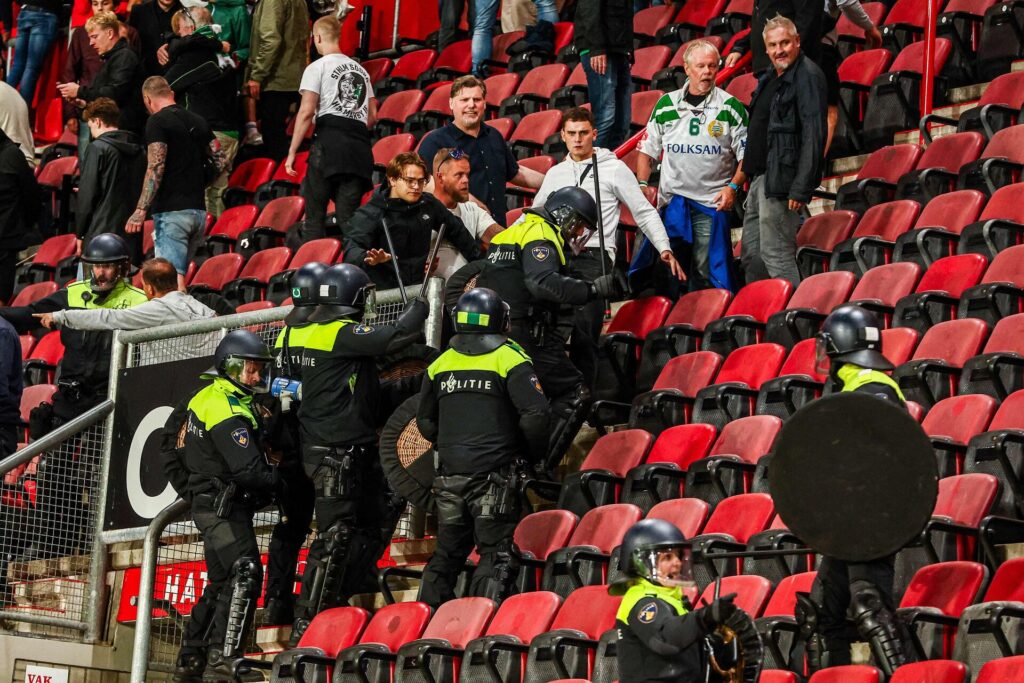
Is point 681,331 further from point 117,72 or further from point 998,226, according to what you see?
point 117,72

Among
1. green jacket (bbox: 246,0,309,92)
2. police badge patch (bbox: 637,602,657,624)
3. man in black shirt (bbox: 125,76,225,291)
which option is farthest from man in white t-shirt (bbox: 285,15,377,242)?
police badge patch (bbox: 637,602,657,624)

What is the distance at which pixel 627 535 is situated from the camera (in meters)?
6.94

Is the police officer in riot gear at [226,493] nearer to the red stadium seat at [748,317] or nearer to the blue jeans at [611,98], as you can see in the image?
the red stadium seat at [748,317]

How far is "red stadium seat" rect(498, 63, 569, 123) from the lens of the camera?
13680mm

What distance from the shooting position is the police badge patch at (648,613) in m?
6.79

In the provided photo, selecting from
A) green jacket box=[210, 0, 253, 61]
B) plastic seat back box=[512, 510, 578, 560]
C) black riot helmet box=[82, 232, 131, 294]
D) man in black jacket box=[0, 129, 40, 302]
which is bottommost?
plastic seat back box=[512, 510, 578, 560]

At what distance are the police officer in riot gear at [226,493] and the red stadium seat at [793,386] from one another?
233 centimetres

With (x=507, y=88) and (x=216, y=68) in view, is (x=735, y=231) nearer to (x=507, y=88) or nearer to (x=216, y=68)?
(x=507, y=88)

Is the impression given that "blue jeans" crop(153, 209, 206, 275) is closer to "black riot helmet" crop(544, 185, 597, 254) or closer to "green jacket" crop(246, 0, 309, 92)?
"green jacket" crop(246, 0, 309, 92)

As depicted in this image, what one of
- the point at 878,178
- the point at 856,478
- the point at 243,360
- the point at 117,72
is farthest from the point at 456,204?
the point at 117,72

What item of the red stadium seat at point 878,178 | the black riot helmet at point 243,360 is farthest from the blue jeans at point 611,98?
the black riot helmet at point 243,360

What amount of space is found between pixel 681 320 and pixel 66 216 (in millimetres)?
7028

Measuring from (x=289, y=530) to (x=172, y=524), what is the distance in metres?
0.99

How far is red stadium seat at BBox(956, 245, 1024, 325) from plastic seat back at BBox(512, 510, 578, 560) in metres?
2.07
